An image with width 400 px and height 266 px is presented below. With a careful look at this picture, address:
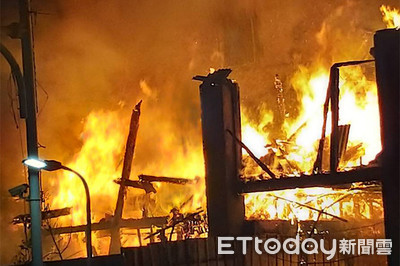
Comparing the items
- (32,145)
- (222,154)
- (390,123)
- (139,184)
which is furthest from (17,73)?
(139,184)

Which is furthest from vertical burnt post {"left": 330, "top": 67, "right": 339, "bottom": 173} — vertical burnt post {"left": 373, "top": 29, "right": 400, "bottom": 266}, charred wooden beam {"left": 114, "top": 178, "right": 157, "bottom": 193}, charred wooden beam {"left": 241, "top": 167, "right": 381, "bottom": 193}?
charred wooden beam {"left": 114, "top": 178, "right": 157, "bottom": 193}

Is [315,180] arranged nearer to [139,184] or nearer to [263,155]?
[263,155]

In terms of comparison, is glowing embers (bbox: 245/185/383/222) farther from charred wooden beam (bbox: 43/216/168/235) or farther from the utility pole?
the utility pole

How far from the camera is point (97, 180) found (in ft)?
71.1

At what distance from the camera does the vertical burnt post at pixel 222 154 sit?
37.9ft

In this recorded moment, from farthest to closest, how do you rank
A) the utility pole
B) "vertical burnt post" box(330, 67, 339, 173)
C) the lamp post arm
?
the utility pole
the lamp post arm
"vertical burnt post" box(330, 67, 339, 173)

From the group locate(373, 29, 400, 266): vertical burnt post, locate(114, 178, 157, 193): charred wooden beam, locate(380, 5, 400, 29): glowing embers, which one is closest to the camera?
locate(373, 29, 400, 266): vertical burnt post

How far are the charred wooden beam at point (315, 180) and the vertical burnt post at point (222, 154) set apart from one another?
0.35m

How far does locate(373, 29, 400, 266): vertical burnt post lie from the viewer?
9625 mm

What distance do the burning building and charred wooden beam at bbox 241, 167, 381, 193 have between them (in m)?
0.75

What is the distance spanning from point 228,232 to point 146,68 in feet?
43.0

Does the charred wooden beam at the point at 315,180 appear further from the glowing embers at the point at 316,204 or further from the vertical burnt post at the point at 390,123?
the glowing embers at the point at 316,204

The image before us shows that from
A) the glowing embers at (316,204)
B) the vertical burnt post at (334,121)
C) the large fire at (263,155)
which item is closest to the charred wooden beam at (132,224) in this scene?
the large fire at (263,155)

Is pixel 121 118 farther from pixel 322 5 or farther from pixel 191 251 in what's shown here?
pixel 191 251
